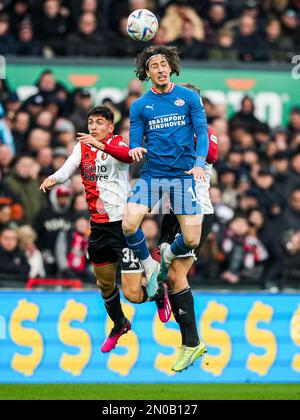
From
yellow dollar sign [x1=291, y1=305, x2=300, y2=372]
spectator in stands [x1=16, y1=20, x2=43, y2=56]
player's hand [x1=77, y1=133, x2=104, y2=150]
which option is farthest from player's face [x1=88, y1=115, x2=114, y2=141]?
spectator in stands [x1=16, y1=20, x2=43, y2=56]

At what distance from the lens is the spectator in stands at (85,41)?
68.4 ft

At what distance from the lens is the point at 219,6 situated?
22.2 metres

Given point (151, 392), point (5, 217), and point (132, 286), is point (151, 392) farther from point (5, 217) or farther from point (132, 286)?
point (5, 217)

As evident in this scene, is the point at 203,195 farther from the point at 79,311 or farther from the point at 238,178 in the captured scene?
the point at 238,178

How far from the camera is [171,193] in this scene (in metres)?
13.4

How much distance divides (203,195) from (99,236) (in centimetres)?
122

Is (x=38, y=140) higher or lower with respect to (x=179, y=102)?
lower

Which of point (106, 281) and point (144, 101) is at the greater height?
point (144, 101)

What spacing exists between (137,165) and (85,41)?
3.16 meters

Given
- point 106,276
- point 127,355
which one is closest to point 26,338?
point 127,355

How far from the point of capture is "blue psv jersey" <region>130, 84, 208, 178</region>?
13.2 meters

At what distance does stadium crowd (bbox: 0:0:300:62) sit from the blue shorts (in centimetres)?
778

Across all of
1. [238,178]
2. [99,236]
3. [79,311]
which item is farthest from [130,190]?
[238,178]

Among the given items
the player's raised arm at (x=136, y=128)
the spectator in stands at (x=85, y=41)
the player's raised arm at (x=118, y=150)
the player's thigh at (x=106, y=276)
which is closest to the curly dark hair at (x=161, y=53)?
the player's raised arm at (x=136, y=128)
